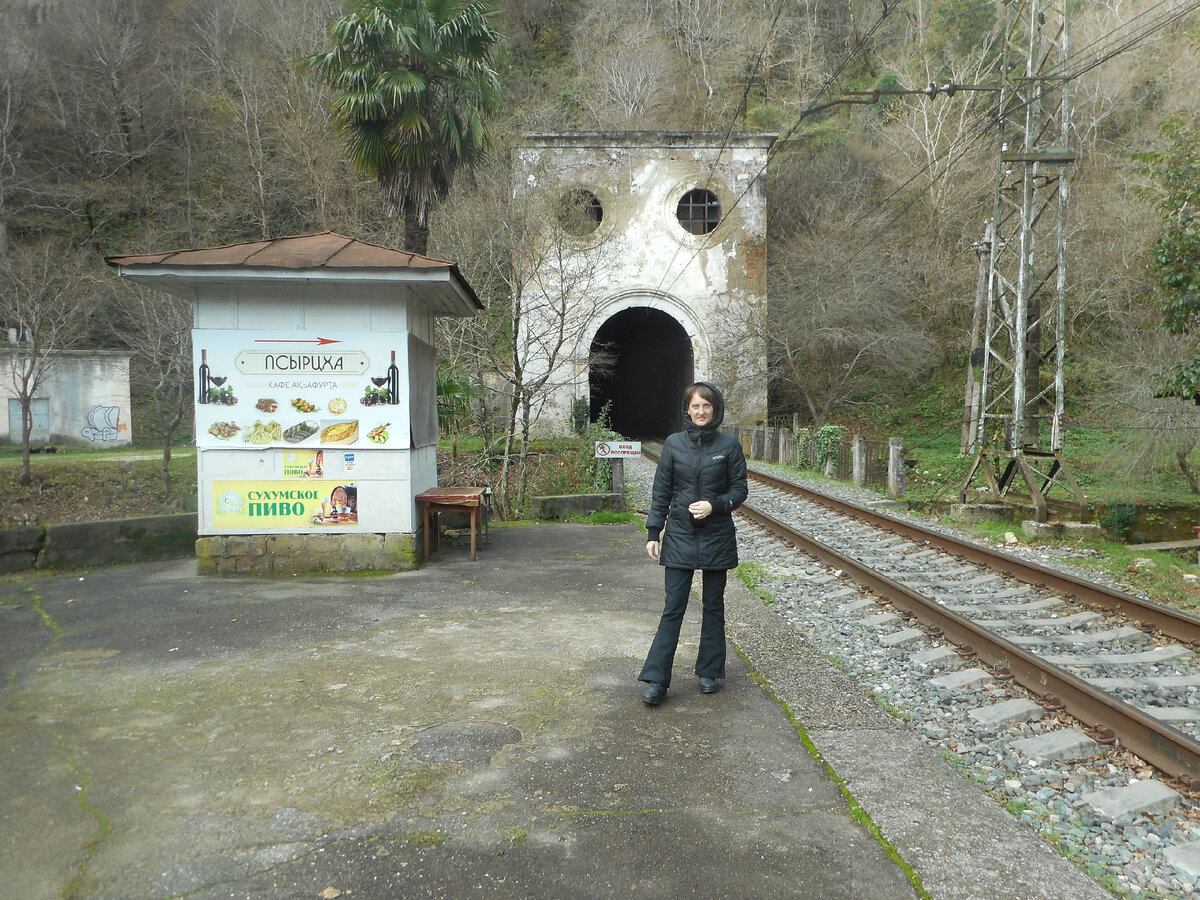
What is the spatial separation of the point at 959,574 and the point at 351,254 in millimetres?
7110

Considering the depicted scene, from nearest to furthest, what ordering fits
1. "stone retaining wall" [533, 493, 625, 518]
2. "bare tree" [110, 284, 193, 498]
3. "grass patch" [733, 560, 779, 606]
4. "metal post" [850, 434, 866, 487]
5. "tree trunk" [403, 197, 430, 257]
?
"grass patch" [733, 560, 779, 606] → "stone retaining wall" [533, 493, 625, 518] → "tree trunk" [403, 197, 430, 257] → "metal post" [850, 434, 866, 487] → "bare tree" [110, 284, 193, 498]

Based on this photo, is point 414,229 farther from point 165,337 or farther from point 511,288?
point 165,337

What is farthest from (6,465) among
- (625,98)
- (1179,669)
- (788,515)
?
(625,98)

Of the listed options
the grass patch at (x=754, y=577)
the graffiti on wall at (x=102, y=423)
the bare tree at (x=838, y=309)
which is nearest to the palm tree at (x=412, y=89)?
the grass patch at (x=754, y=577)

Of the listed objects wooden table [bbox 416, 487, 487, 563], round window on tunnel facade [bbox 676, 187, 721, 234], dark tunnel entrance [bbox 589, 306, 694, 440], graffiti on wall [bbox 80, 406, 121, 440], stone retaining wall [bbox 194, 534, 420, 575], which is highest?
round window on tunnel facade [bbox 676, 187, 721, 234]

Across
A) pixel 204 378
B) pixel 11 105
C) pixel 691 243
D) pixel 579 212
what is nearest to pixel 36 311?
pixel 579 212

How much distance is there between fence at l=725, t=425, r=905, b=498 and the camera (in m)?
16.2

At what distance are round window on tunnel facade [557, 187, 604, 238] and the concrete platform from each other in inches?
639

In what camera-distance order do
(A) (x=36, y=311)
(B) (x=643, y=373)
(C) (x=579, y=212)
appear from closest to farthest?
(A) (x=36, y=311)
(C) (x=579, y=212)
(B) (x=643, y=373)

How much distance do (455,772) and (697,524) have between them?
1.93 meters

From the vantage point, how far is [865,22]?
140ft

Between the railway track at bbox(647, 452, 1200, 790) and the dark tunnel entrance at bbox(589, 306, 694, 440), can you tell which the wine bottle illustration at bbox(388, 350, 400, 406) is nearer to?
the railway track at bbox(647, 452, 1200, 790)

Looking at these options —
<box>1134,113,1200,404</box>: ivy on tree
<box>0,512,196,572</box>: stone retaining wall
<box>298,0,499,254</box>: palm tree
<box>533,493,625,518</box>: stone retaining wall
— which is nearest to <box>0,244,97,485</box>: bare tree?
<box>298,0,499,254</box>: palm tree

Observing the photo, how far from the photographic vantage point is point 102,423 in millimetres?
27938
